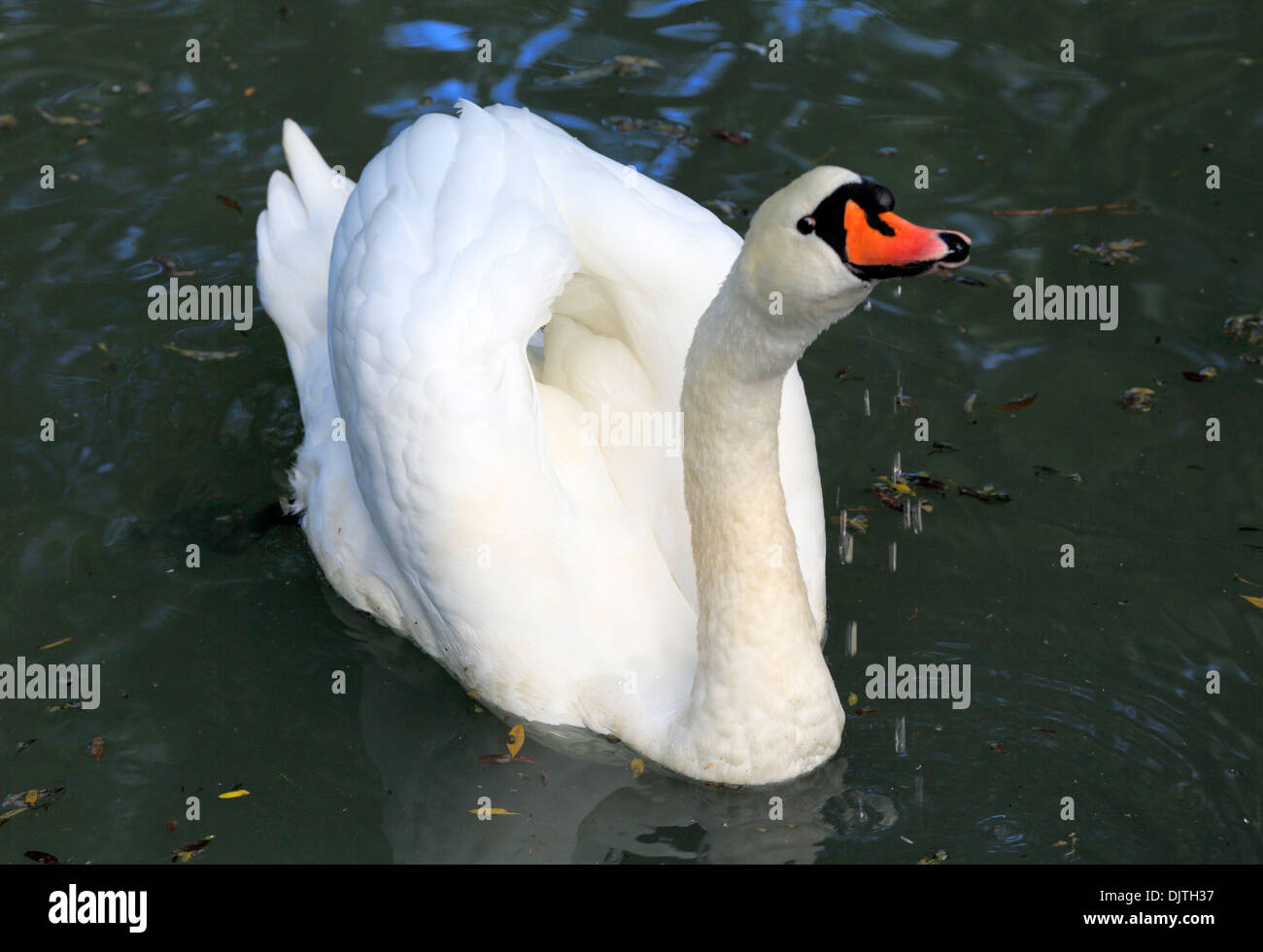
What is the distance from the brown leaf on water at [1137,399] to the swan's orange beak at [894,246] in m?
3.48

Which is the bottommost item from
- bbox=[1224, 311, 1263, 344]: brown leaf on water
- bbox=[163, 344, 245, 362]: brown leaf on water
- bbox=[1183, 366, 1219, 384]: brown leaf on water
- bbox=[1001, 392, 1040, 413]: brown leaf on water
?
bbox=[163, 344, 245, 362]: brown leaf on water

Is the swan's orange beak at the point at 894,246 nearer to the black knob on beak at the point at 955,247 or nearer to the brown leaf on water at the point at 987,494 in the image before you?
the black knob on beak at the point at 955,247

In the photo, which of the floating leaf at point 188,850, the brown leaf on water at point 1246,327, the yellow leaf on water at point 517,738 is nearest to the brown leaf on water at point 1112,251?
the brown leaf on water at point 1246,327

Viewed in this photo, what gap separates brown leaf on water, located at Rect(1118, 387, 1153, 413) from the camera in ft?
22.5

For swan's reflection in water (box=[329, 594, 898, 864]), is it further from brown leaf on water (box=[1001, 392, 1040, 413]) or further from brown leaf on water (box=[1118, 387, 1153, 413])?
brown leaf on water (box=[1118, 387, 1153, 413])

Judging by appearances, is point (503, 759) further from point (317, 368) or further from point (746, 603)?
point (317, 368)

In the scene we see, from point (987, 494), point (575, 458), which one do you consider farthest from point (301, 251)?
point (987, 494)

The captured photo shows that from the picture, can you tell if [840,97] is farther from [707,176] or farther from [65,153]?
[65,153]

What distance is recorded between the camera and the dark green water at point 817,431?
5.26 m

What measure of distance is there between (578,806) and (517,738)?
1.19 feet

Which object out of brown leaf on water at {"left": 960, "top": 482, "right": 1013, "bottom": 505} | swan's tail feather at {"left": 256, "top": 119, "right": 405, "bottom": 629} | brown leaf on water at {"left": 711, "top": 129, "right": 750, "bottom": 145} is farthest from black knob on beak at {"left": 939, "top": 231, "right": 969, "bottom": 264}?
brown leaf on water at {"left": 711, "top": 129, "right": 750, "bottom": 145}

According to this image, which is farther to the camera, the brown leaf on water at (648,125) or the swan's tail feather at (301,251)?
the brown leaf on water at (648,125)

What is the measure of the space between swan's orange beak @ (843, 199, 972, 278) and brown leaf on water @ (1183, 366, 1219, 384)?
12.2 ft

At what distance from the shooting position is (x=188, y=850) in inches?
202
